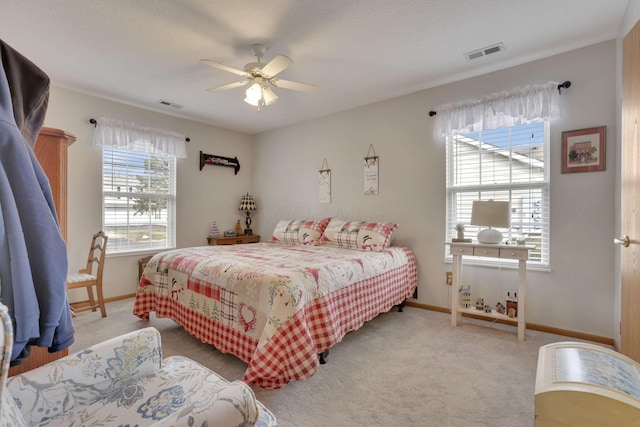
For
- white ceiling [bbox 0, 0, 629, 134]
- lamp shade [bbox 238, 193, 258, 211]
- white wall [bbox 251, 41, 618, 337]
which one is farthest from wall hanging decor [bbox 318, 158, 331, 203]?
lamp shade [bbox 238, 193, 258, 211]

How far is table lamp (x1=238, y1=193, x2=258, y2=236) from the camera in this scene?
5.26m

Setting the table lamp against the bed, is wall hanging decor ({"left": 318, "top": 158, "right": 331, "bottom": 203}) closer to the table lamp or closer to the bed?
the bed

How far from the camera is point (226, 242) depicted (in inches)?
190

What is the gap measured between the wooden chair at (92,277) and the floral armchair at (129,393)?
2.33 meters

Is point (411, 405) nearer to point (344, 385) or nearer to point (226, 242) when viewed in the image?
point (344, 385)

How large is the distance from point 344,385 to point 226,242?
3.38 metres

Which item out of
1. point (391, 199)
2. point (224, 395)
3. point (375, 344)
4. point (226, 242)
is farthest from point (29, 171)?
point (226, 242)

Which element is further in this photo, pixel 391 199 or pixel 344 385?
pixel 391 199

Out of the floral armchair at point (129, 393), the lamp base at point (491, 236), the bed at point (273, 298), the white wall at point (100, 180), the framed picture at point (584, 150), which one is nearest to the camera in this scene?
the floral armchair at point (129, 393)

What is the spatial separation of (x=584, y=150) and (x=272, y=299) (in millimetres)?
2904

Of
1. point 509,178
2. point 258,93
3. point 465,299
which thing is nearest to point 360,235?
point 465,299

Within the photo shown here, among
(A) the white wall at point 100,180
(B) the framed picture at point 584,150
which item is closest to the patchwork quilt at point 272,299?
(A) the white wall at point 100,180

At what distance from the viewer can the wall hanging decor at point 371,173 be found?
395 centimetres

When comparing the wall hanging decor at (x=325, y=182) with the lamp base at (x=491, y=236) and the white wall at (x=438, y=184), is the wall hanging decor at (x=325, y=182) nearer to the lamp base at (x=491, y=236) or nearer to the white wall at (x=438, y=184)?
the white wall at (x=438, y=184)
